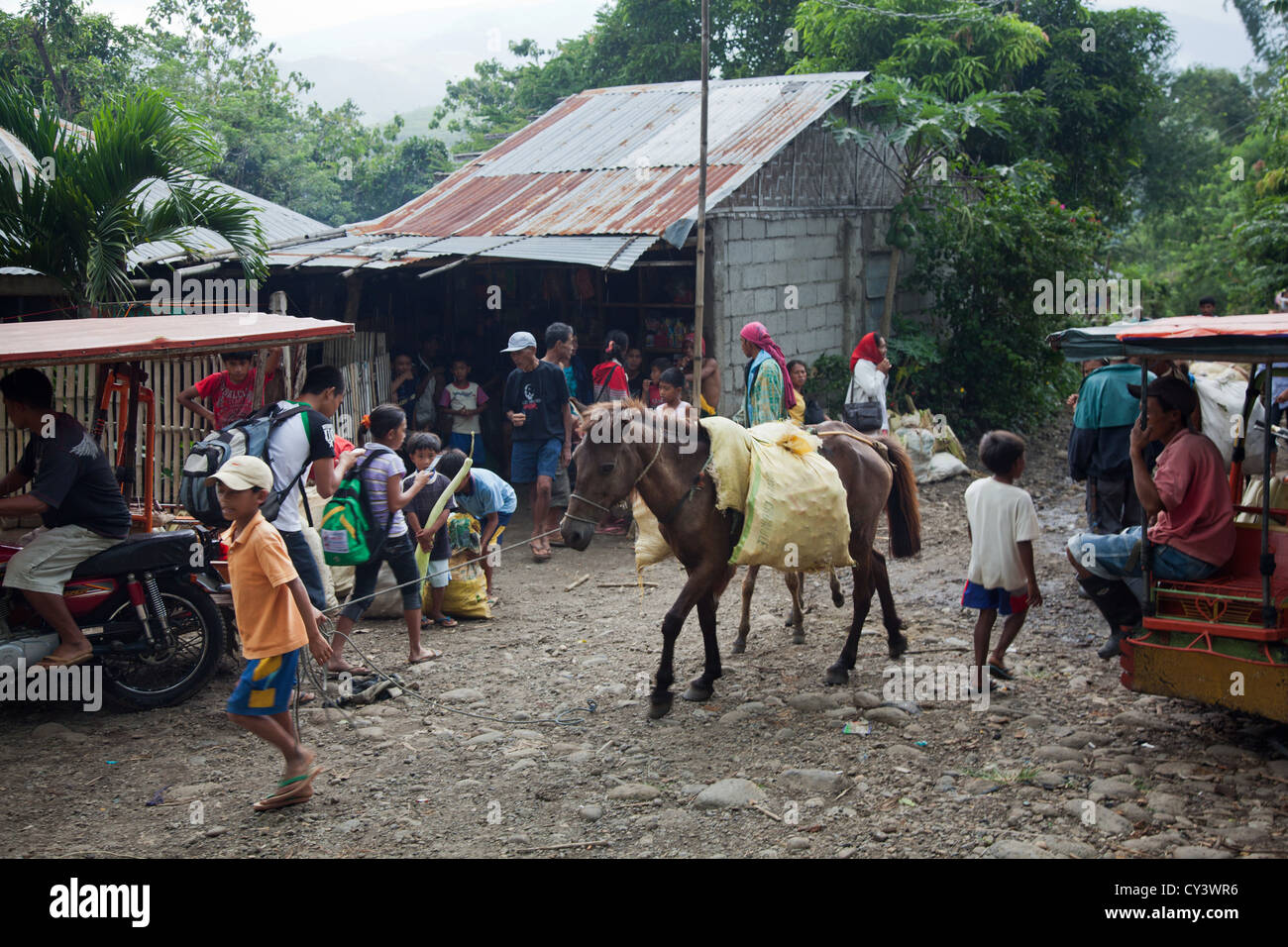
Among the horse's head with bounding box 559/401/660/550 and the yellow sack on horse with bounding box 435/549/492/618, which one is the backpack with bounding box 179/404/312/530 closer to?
the horse's head with bounding box 559/401/660/550

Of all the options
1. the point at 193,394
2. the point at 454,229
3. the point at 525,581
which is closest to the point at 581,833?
the point at 525,581

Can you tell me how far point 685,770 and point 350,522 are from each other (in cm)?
251

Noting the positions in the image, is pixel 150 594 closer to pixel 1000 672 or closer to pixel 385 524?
pixel 385 524

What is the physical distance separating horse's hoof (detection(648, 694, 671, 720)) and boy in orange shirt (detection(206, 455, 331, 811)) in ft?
6.29

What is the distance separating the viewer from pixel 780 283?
12.6 m

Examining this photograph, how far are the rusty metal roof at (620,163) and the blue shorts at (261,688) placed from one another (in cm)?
688

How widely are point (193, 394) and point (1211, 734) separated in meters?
7.22

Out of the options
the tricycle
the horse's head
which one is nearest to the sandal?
the horse's head

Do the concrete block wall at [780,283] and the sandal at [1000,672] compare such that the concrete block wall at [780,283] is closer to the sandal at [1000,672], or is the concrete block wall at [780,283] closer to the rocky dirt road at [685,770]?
the rocky dirt road at [685,770]

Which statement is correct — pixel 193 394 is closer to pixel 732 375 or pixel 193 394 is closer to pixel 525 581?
pixel 525 581

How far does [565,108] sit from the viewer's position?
15977mm

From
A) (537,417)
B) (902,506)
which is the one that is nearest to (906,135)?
(537,417)

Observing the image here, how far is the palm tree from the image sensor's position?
830cm

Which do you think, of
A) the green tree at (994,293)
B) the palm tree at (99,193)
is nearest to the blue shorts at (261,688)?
the palm tree at (99,193)
